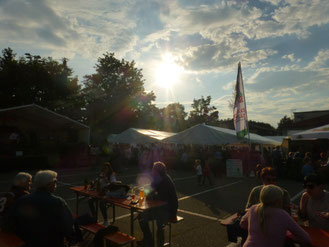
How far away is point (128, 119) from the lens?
4012 cm

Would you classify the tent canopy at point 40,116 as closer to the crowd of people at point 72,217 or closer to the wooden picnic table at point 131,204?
the wooden picnic table at point 131,204

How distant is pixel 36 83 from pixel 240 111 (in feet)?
79.3

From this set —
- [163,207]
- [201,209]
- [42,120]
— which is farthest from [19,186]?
[42,120]

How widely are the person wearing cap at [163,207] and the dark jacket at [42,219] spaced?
5.58 feet

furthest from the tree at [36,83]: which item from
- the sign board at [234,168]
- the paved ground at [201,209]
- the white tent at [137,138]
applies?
the sign board at [234,168]

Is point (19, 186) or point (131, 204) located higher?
point (19, 186)

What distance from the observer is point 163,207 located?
14.5 feet

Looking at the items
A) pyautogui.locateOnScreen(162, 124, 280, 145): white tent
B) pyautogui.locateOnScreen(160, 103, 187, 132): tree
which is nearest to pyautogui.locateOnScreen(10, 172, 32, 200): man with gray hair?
pyautogui.locateOnScreen(162, 124, 280, 145): white tent

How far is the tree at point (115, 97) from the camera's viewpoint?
3844 cm

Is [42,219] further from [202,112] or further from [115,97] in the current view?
[202,112]

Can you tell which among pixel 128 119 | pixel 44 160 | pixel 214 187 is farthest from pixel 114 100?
pixel 214 187

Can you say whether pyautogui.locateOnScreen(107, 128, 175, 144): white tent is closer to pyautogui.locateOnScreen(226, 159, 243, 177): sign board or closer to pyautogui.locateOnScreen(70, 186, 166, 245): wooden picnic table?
pyautogui.locateOnScreen(226, 159, 243, 177): sign board

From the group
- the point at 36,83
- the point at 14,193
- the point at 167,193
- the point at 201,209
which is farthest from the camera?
the point at 36,83

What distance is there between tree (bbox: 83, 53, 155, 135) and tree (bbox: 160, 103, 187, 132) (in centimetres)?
1503
